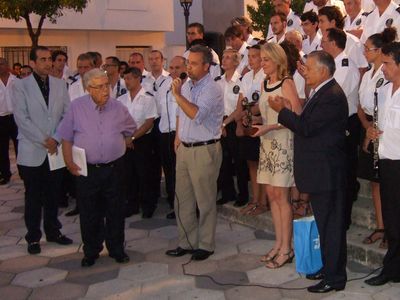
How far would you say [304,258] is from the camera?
4828 millimetres

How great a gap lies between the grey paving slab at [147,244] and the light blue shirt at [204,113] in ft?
4.29

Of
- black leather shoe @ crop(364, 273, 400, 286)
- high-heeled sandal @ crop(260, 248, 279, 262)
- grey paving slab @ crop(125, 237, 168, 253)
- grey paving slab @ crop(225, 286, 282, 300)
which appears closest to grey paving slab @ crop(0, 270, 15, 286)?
grey paving slab @ crop(125, 237, 168, 253)

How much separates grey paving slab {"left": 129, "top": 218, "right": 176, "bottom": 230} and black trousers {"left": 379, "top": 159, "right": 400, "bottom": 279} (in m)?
2.93

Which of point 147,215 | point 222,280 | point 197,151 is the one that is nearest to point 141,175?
point 147,215

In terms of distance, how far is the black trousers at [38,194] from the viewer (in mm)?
5762

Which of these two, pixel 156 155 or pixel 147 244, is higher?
pixel 156 155

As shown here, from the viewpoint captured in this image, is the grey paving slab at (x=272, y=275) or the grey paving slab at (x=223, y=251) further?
the grey paving slab at (x=223, y=251)

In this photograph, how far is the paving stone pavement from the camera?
4.68 metres

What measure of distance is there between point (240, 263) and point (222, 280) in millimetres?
448

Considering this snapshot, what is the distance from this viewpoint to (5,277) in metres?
5.23

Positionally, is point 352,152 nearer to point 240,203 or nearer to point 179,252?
point 240,203

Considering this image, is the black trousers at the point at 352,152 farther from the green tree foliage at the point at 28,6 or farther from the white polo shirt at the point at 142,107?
the green tree foliage at the point at 28,6

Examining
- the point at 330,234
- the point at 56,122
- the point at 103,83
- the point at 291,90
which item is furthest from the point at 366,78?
the point at 56,122

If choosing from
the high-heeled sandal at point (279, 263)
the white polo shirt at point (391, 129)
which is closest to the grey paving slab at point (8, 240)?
the high-heeled sandal at point (279, 263)
